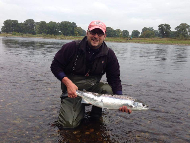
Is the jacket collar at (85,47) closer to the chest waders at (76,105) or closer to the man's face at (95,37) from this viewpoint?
the man's face at (95,37)

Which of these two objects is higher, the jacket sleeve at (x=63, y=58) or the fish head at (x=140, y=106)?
the jacket sleeve at (x=63, y=58)

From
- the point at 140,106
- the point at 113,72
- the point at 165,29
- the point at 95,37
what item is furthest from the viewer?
the point at 165,29

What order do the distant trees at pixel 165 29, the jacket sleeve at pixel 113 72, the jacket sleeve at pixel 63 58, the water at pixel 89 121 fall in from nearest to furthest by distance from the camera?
the water at pixel 89 121
the jacket sleeve at pixel 63 58
the jacket sleeve at pixel 113 72
the distant trees at pixel 165 29

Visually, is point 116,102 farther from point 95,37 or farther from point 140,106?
point 95,37

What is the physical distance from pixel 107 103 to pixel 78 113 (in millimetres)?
1036

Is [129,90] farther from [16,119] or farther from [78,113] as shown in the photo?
[16,119]

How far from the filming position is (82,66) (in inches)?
198

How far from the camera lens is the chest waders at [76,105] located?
4.80 m

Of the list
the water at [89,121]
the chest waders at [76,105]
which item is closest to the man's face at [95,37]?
the chest waders at [76,105]

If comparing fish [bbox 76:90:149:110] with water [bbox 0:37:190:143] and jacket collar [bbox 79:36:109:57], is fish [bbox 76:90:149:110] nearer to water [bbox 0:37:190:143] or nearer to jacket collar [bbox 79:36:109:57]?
water [bbox 0:37:190:143]

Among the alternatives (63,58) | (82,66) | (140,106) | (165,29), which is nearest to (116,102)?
(140,106)

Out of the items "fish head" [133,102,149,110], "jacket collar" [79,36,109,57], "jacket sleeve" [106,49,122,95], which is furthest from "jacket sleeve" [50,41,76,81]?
"fish head" [133,102,149,110]

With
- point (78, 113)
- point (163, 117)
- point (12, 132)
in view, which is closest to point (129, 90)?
point (163, 117)

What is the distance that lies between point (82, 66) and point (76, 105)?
1104 mm
